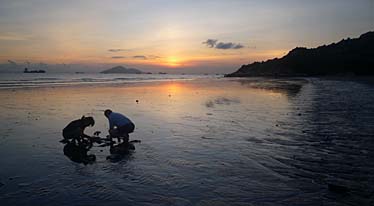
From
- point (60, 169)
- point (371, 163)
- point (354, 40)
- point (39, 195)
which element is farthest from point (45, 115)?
point (354, 40)

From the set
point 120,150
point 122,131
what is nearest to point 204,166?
point 120,150

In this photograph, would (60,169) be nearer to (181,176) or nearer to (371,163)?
(181,176)

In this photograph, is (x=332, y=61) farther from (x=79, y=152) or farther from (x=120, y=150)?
(x=79, y=152)

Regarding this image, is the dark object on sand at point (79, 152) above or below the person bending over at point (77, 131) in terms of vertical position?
below

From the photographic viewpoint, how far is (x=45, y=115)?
1939 centimetres

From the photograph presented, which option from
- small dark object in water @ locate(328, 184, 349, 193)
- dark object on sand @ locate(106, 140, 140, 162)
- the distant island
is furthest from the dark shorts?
the distant island

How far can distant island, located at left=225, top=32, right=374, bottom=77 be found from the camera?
10206 centimetres

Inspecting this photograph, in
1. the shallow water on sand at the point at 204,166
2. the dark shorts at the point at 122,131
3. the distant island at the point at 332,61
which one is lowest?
the shallow water on sand at the point at 204,166

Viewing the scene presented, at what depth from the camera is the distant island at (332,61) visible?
102062 millimetres

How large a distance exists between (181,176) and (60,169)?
363 cm

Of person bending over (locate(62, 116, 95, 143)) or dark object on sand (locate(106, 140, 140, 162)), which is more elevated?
person bending over (locate(62, 116, 95, 143))

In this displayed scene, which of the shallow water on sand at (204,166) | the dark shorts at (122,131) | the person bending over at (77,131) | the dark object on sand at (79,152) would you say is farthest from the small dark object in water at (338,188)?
the person bending over at (77,131)

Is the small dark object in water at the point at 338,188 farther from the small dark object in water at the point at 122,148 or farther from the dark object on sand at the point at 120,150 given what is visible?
the small dark object in water at the point at 122,148

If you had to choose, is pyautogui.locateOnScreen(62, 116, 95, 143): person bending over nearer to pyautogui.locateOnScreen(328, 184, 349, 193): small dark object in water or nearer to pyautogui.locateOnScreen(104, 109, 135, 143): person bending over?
pyautogui.locateOnScreen(104, 109, 135, 143): person bending over
